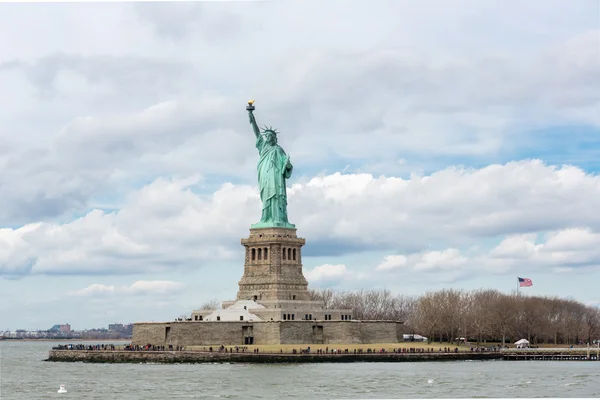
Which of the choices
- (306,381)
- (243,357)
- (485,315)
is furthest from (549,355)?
(306,381)

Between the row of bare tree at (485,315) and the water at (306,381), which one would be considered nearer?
the water at (306,381)

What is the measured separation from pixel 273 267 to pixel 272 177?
831cm

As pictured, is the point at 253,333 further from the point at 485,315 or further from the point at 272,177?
the point at 485,315

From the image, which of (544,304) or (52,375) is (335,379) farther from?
(544,304)

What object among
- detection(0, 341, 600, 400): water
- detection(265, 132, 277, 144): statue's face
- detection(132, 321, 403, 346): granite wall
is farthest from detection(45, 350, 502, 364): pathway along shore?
detection(265, 132, 277, 144): statue's face

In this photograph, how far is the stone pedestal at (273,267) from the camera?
96.4m

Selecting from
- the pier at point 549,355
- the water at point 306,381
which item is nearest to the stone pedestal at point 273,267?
the water at point 306,381

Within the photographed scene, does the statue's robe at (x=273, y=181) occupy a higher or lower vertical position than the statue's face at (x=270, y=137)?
lower

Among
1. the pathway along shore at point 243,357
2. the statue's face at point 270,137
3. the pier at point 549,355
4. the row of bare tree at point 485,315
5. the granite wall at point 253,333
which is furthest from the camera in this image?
the row of bare tree at point 485,315

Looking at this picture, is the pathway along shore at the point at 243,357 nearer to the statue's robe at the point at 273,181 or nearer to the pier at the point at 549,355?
the pier at the point at 549,355

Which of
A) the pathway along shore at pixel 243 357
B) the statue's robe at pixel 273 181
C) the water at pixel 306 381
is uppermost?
the statue's robe at pixel 273 181

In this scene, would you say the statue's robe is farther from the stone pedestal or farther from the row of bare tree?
the row of bare tree

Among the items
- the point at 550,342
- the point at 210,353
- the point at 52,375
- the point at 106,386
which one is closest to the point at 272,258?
the point at 210,353

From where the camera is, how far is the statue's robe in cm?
9906
